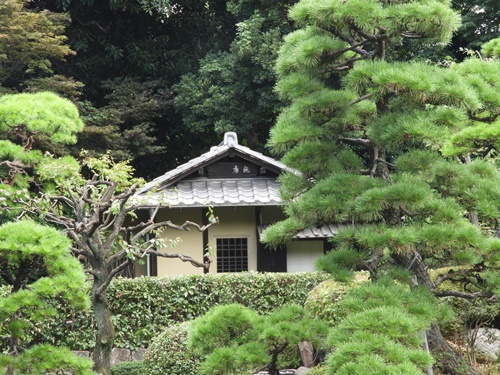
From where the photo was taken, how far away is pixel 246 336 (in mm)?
7754

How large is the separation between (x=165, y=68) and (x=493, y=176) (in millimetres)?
16728

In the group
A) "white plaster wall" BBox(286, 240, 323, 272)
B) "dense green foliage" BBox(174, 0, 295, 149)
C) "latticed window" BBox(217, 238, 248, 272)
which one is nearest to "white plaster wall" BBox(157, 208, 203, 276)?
"latticed window" BBox(217, 238, 248, 272)

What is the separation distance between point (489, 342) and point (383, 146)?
3508 mm

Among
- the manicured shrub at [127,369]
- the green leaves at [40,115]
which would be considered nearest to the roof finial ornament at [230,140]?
the green leaves at [40,115]

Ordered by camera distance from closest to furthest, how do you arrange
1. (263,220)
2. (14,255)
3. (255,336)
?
(255,336), (14,255), (263,220)

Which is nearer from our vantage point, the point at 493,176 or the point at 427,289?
the point at 427,289

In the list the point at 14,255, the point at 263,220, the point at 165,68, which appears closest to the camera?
the point at 14,255

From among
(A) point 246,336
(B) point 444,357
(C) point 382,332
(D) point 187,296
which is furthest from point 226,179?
(C) point 382,332

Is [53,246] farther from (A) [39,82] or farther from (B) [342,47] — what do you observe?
(A) [39,82]

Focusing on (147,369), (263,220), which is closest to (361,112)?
(147,369)

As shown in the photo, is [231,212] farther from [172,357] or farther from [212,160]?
[172,357]

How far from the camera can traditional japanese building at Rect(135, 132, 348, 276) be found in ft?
52.1

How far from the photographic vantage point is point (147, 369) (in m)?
10.6

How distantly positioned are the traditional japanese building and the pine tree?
7.57 metres
